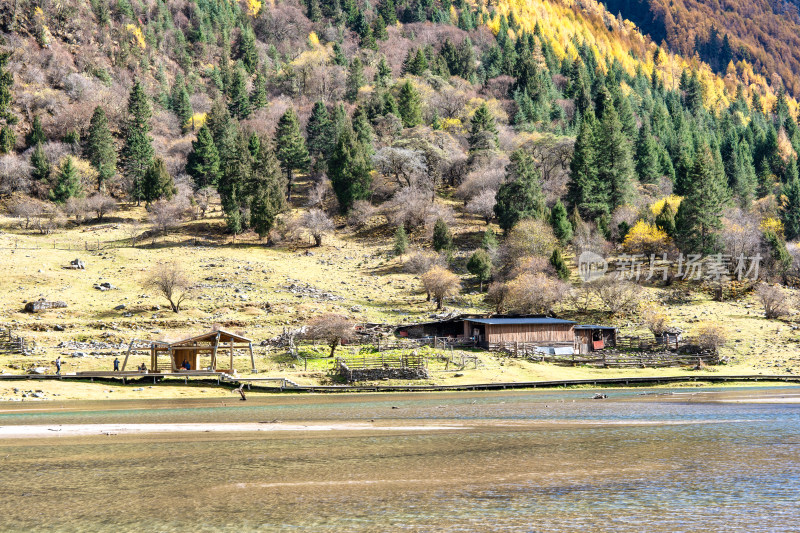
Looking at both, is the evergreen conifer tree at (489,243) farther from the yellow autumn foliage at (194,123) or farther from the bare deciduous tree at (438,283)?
the yellow autumn foliage at (194,123)

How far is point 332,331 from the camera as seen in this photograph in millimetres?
51188

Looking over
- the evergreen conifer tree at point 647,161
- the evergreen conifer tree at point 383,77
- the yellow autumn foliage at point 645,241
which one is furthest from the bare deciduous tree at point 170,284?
the evergreen conifer tree at point 383,77

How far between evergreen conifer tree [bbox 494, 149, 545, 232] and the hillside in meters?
0.31

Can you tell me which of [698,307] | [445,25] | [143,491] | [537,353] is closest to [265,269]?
[537,353]

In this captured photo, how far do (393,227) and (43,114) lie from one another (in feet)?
197

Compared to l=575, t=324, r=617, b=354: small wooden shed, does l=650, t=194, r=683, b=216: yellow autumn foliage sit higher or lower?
higher

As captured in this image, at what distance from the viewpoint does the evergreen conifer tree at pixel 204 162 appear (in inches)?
3807

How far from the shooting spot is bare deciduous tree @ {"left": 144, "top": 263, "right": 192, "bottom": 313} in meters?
59.8

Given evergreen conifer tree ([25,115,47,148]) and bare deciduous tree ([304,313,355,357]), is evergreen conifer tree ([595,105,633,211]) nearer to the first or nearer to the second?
bare deciduous tree ([304,313,355,357])

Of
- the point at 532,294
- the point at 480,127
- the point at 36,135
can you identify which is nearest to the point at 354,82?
the point at 480,127

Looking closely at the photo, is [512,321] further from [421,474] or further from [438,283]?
[421,474]

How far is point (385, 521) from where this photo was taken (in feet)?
46.9

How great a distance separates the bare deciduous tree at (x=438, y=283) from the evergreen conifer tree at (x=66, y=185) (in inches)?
1904

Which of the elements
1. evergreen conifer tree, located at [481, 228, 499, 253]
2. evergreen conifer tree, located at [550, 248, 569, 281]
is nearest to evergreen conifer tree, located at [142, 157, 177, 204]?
evergreen conifer tree, located at [481, 228, 499, 253]
